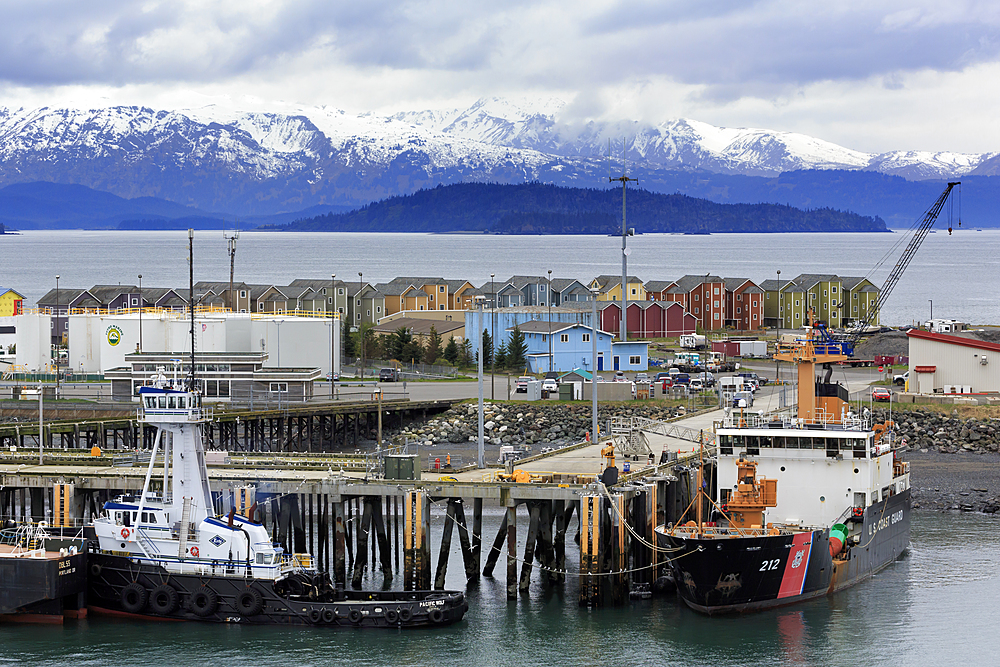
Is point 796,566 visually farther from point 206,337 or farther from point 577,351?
point 577,351

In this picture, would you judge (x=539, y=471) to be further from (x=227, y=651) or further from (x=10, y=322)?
(x=10, y=322)

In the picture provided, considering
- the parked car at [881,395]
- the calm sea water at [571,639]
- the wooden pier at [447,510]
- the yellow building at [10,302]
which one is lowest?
the calm sea water at [571,639]

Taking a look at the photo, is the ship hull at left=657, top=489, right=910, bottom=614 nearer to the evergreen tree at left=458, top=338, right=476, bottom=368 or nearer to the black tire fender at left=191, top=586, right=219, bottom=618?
the black tire fender at left=191, top=586, right=219, bottom=618

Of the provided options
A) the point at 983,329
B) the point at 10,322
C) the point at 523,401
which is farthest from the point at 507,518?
the point at 983,329

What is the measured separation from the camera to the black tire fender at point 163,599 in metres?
38.5

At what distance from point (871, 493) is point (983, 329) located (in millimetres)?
75950

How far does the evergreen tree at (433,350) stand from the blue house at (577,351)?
7.94 metres

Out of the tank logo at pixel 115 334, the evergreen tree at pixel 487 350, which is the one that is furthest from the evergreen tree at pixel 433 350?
the tank logo at pixel 115 334

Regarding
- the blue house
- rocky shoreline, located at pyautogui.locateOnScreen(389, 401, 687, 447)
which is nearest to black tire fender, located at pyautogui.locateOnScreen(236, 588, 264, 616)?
rocky shoreline, located at pyautogui.locateOnScreen(389, 401, 687, 447)

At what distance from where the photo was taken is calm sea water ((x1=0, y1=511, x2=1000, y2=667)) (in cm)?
3681

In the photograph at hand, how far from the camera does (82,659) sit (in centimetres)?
3656

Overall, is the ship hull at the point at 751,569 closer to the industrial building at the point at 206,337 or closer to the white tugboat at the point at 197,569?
the white tugboat at the point at 197,569

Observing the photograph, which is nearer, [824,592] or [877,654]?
[877,654]

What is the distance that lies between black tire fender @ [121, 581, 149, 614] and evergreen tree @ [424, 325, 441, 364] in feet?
201
